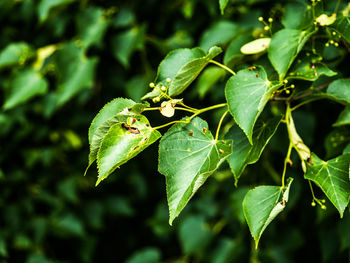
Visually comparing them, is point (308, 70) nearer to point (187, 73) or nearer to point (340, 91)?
point (340, 91)

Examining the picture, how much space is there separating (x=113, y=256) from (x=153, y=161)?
2.21 ft

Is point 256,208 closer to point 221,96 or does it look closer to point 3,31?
point 221,96

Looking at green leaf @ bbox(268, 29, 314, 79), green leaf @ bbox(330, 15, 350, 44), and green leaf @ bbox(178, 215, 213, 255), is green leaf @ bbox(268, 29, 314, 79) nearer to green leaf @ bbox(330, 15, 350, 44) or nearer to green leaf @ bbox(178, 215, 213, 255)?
green leaf @ bbox(330, 15, 350, 44)

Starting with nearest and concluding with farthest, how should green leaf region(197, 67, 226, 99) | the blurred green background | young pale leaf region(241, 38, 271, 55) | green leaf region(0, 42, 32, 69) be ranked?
1. young pale leaf region(241, 38, 271, 55)
2. green leaf region(197, 67, 226, 99)
3. the blurred green background
4. green leaf region(0, 42, 32, 69)

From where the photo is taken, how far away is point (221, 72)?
1296 millimetres

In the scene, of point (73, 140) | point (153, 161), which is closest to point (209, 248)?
point (153, 161)

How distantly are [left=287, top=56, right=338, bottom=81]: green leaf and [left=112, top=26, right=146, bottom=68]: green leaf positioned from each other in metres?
0.85

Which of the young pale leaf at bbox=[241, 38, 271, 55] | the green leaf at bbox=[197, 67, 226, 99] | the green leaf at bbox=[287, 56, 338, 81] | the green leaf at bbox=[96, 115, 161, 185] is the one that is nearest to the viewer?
the green leaf at bbox=[96, 115, 161, 185]

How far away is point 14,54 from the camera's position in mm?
1849

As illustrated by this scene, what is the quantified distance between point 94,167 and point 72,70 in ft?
2.07

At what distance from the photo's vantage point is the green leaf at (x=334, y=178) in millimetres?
787

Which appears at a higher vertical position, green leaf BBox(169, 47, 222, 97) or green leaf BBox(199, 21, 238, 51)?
green leaf BBox(169, 47, 222, 97)

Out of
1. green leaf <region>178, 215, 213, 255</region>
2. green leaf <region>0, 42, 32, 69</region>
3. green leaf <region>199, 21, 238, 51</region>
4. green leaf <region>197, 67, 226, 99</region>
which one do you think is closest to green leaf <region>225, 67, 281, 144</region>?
green leaf <region>197, 67, 226, 99</region>

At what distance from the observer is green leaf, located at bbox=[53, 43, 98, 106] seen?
5.49 feet
